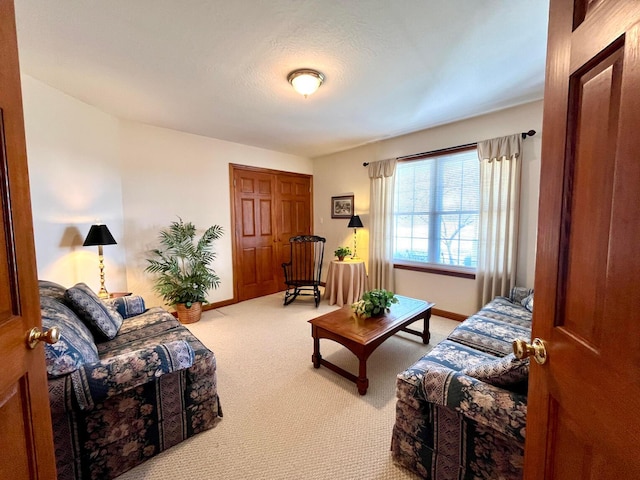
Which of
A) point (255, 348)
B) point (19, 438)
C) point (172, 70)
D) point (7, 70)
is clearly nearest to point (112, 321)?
point (255, 348)

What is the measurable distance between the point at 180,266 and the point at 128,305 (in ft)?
3.68

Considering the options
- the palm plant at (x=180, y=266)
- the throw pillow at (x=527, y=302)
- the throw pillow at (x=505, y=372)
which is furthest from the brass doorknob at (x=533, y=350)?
the palm plant at (x=180, y=266)

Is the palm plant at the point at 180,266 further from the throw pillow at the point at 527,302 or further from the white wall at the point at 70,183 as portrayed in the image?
the throw pillow at the point at 527,302

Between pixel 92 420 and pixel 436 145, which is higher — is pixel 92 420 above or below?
below

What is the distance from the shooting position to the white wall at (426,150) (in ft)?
9.27

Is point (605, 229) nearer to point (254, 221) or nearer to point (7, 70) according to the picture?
point (7, 70)

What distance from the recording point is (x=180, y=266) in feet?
11.5

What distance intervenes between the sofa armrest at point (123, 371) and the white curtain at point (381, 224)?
303 centimetres

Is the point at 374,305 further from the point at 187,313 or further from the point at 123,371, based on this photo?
the point at 187,313

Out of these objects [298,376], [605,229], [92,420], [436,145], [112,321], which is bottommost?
[298,376]

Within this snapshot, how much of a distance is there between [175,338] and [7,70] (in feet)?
5.62

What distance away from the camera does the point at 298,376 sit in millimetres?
2211

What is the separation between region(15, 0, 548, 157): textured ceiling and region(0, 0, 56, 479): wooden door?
1109 millimetres

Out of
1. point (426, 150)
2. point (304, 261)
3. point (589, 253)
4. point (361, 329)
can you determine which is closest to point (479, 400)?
point (589, 253)
